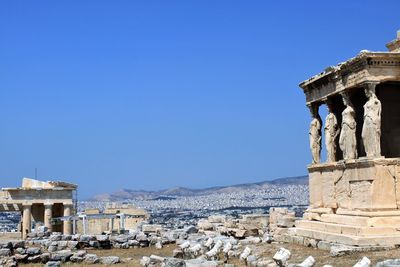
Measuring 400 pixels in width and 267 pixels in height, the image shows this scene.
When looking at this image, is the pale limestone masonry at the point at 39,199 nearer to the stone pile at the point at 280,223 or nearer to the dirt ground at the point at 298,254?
the dirt ground at the point at 298,254

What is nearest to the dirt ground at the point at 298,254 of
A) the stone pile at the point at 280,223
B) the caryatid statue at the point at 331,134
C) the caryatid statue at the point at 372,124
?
the stone pile at the point at 280,223

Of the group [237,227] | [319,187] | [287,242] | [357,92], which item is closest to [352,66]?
[357,92]

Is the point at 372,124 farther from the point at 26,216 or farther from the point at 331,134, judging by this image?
the point at 26,216

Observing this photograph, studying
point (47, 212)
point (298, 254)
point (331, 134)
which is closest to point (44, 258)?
point (298, 254)

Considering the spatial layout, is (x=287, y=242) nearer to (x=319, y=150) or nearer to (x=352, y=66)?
(x=319, y=150)

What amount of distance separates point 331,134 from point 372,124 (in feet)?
7.86

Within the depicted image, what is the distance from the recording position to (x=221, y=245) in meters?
16.6

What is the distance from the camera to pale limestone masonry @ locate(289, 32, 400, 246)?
14609 millimetres

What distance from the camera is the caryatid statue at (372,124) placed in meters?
15.0

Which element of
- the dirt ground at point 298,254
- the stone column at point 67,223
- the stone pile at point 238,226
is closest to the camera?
the dirt ground at point 298,254

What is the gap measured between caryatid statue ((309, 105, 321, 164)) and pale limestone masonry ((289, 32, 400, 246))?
3 centimetres

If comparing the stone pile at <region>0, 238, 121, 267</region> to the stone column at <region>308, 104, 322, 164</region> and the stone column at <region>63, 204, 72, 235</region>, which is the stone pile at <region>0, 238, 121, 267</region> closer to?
the stone column at <region>308, 104, 322, 164</region>

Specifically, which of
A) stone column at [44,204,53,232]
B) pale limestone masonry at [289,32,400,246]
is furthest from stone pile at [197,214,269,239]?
stone column at [44,204,53,232]

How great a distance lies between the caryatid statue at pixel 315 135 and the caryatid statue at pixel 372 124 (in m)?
3.24
